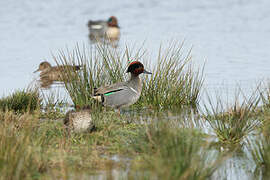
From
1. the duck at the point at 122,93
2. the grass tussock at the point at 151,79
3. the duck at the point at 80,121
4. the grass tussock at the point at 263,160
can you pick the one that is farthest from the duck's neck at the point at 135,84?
the grass tussock at the point at 263,160

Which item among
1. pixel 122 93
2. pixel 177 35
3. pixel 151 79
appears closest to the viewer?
pixel 122 93

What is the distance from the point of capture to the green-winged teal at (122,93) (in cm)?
1029

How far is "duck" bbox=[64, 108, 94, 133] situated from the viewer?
8.49 meters

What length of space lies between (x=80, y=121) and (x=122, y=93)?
1973 mm

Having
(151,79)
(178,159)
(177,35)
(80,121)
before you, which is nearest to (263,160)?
(178,159)

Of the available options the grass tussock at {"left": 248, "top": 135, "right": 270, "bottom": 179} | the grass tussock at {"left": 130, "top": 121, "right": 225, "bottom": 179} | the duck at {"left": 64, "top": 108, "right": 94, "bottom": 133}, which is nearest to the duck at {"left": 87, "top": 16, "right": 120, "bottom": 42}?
the duck at {"left": 64, "top": 108, "right": 94, "bottom": 133}

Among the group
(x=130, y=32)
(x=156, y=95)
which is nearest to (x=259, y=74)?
(x=156, y=95)

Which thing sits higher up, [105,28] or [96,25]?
[96,25]

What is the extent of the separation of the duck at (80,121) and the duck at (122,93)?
174cm

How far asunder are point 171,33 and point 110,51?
1414 cm

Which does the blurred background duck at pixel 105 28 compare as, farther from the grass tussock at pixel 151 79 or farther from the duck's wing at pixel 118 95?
the duck's wing at pixel 118 95

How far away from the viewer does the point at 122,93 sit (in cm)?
1030

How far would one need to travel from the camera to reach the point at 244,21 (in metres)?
30.0

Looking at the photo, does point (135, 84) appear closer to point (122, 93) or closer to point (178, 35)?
point (122, 93)
